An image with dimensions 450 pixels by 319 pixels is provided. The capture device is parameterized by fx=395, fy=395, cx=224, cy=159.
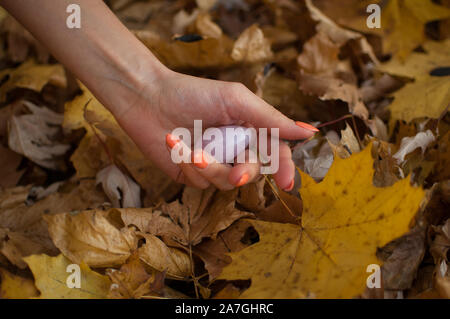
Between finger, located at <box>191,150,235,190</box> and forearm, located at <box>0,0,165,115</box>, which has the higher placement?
forearm, located at <box>0,0,165,115</box>

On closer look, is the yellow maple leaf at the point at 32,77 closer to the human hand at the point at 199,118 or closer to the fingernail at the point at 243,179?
the human hand at the point at 199,118

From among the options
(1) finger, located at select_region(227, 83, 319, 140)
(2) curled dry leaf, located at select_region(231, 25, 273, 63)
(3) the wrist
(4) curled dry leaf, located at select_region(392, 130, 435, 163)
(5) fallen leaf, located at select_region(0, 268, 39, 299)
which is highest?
(2) curled dry leaf, located at select_region(231, 25, 273, 63)

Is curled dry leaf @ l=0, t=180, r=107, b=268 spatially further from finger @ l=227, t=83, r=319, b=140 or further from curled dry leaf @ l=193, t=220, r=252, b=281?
finger @ l=227, t=83, r=319, b=140

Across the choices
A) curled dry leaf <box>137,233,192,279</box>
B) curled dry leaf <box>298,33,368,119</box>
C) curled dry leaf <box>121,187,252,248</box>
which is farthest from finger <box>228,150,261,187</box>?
curled dry leaf <box>298,33,368,119</box>

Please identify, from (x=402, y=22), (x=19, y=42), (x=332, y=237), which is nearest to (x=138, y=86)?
(x=332, y=237)

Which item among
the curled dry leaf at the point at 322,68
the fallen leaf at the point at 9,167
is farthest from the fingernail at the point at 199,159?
the fallen leaf at the point at 9,167
